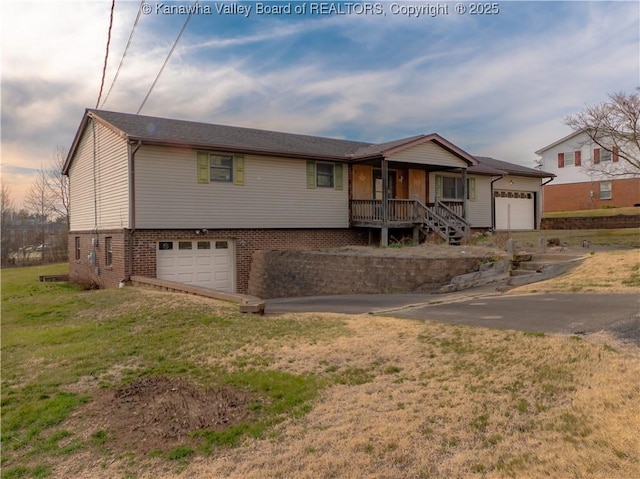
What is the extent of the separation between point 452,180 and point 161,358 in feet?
66.6

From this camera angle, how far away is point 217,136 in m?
18.3

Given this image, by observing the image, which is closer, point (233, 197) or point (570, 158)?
point (233, 197)

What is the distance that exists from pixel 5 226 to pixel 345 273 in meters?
37.2

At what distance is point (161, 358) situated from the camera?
6719mm

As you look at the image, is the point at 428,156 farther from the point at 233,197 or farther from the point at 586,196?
the point at 586,196

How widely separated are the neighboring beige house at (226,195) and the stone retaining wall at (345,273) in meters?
1.04

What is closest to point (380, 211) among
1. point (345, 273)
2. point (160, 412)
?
point (345, 273)

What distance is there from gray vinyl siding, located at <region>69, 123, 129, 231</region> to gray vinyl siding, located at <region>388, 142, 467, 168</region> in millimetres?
10280

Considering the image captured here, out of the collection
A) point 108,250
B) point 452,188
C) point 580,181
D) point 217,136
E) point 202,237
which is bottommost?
point 108,250

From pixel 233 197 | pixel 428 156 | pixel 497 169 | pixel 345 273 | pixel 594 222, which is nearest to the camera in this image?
pixel 345 273

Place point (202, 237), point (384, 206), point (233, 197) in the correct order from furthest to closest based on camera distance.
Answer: point (384, 206)
point (233, 197)
point (202, 237)

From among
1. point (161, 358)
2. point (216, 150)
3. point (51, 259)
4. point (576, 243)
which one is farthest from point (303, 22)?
point (51, 259)

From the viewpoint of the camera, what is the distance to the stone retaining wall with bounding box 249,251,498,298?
13594 millimetres

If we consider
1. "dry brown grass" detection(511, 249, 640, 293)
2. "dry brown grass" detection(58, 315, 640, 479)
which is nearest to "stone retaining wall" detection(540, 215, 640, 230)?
"dry brown grass" detection(511, 249, 640, 293)
